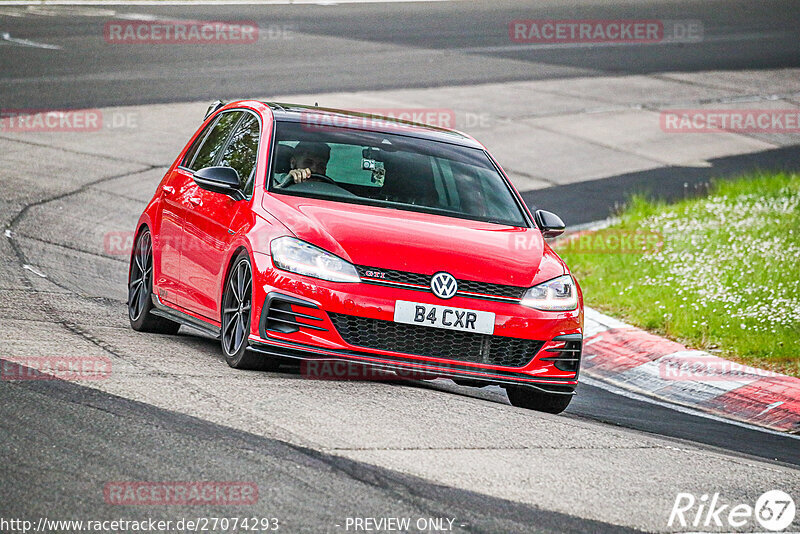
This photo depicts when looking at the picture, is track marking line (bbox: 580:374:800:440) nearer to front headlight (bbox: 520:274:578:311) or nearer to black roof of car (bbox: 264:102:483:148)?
front headlight (bbox: 520:274:578:311)

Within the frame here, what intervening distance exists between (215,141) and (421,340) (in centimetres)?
288

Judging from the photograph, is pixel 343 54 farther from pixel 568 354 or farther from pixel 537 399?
pixel 568 354

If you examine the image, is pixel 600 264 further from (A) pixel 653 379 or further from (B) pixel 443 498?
(B) pixel 443 498

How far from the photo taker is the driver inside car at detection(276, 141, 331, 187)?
26.8ft

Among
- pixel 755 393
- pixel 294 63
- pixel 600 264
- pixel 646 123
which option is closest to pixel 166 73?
pixel 294 63

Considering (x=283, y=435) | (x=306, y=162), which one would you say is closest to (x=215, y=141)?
(x=306, y=162)

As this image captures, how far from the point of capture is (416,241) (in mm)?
7477

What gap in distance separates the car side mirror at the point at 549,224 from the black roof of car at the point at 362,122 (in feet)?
2.73

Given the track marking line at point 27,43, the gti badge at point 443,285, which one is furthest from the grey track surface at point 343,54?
the gti badge at point 443,285

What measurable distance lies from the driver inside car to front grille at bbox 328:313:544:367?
1339mm

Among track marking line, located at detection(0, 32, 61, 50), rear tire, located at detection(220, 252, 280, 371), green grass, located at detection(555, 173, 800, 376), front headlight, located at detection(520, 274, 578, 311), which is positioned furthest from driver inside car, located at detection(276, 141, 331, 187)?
track marking line, located at detection(0, 32, 61, 50)

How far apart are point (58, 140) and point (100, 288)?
23.2 ft

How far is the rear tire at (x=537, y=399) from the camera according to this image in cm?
793

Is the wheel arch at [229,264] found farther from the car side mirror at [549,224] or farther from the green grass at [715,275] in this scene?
the green grass at [715,275]
